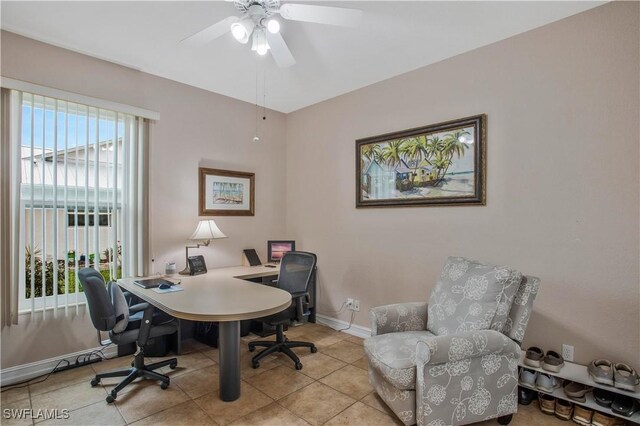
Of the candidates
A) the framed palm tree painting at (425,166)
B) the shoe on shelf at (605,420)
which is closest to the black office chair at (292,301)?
the framed palm tree painting at (425,166)

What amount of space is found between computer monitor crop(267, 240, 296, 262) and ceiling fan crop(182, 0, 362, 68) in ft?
7.86

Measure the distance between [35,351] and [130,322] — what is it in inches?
36.5

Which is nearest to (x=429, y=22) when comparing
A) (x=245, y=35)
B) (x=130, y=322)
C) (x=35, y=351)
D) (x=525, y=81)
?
(x=525, y=81)

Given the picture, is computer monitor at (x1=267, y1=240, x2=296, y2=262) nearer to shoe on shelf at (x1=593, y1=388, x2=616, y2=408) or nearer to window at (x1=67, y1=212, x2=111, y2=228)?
window at (x1=67, y1=212, x2=111, y2=228)

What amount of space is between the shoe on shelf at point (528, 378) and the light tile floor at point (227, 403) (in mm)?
171

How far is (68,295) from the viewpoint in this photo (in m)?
2.80

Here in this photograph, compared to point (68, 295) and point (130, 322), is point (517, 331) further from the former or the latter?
point (68, 295)

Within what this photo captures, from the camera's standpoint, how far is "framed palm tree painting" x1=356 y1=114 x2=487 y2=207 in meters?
2.77

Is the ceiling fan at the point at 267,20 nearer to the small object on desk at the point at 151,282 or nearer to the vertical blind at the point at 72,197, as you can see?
the vertical blind at the point at 72,197

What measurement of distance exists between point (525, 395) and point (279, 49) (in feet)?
9.78

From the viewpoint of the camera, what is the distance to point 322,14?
6.15ft

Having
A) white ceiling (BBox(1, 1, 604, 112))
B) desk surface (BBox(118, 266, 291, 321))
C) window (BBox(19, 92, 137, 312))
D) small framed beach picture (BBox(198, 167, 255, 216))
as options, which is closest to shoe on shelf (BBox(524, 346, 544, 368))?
desk surface (BBox(118, 266, 291, 321))

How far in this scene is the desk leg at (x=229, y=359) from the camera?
87.8 inches

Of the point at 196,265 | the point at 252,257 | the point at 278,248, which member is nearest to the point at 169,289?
the point at 196,265
